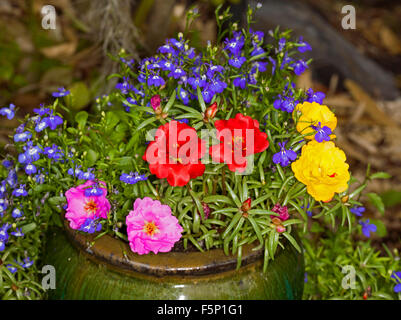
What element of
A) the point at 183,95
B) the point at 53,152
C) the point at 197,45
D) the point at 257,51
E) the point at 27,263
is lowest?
the point at 27,263

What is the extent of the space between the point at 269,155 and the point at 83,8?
251 centimetres

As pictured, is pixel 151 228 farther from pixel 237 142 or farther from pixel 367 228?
pixel 367 228

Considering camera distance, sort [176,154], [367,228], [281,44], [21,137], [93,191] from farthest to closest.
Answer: [367,228] < [281,44] < [21,137] < [93,191] < [176,154]

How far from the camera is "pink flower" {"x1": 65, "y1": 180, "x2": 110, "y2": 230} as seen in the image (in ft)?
4.40

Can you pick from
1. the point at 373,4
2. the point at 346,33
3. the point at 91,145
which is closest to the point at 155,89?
the point at 91,145

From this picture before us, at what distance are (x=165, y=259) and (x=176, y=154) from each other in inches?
10.6

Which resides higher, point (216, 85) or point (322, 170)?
point (216, 85)

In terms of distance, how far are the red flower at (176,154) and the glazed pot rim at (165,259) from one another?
0.21 m

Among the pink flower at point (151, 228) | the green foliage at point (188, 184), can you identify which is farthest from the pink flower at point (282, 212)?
the pink flower at point (151, 228)

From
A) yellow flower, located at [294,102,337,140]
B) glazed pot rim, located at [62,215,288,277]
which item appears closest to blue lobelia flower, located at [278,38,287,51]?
yellow flower, located at [294,102,337,140]

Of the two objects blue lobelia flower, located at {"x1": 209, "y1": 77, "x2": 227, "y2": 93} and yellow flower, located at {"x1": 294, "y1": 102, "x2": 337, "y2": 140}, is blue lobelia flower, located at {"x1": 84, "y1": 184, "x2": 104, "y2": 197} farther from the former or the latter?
yellow flower, located at {"x1": 294, "y1": 102, "x2": 337, "y2": 140}

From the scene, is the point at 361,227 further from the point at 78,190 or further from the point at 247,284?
the point at 78,190

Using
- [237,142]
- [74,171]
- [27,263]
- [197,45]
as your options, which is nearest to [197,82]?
[237,142]

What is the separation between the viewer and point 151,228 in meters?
1.27
